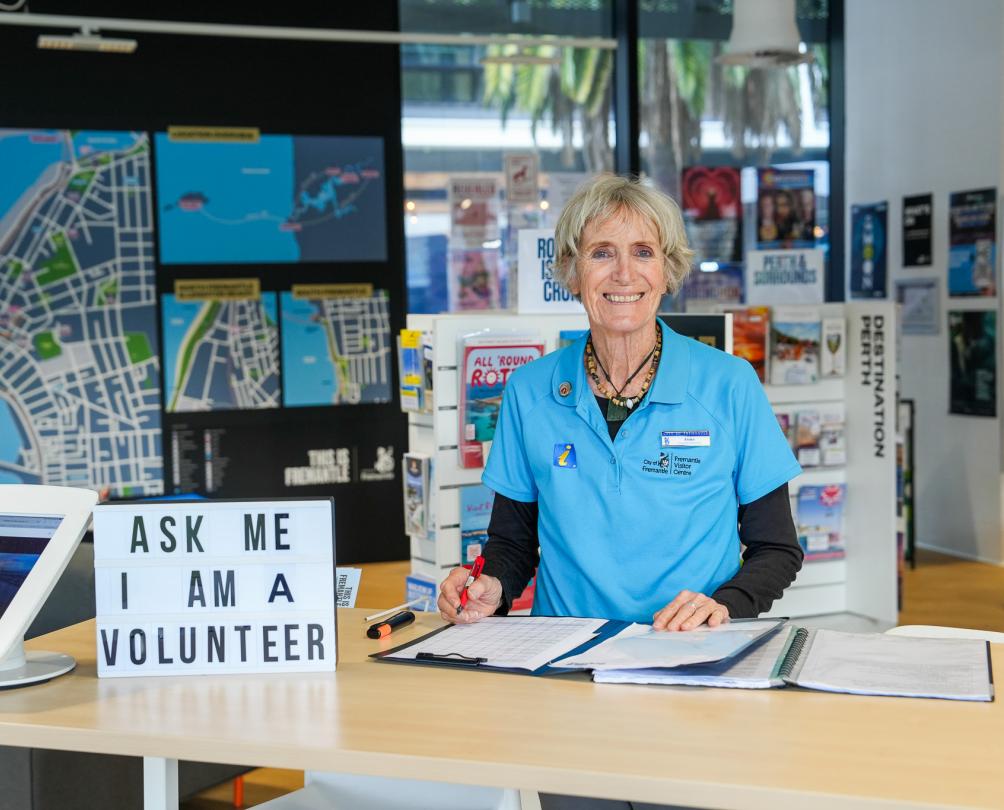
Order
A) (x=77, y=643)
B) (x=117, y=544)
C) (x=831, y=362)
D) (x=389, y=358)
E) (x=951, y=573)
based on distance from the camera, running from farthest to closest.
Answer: (x=389, y=358)
(x=951, y=573)
(x=831, y=362)
(x=77, y=643)
(x=117, y=544)

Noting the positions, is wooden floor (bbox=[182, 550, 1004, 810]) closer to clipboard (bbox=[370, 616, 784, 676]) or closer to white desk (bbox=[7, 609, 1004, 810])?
clipboard (bbox=[370, 616, 784, 676])

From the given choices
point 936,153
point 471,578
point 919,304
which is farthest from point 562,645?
point 936,153

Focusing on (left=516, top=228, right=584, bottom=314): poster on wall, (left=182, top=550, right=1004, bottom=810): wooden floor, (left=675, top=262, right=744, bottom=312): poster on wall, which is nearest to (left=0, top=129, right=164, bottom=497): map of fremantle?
(left=182, top=550, right=1004, bottom=810): wooden floor

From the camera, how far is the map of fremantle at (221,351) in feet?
23.3

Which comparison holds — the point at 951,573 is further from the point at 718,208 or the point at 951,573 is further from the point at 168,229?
the point at 168,229

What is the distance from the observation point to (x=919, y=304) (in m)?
7.70

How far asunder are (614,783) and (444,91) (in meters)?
6.70

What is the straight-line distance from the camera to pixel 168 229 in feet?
23.1

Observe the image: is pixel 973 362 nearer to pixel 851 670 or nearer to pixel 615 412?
pixel 615 412

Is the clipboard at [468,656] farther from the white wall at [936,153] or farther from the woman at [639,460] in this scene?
the white wall at [936,153]

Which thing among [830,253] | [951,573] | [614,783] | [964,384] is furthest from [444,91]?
[614,783]

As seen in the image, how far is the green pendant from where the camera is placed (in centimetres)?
236

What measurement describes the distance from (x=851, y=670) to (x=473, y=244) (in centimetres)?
618

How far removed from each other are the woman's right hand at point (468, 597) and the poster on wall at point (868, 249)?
6.38m
